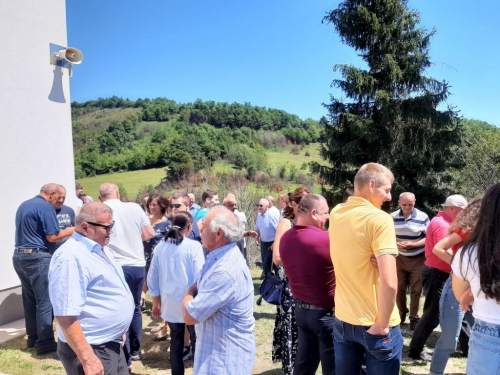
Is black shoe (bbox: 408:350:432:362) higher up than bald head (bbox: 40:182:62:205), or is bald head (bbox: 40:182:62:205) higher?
bald head (bbox: 40:182:62:205)

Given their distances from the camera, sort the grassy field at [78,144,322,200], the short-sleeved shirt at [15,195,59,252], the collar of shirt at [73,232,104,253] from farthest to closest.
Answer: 1. the grassy field at [78,144,322,200]
2. the short-sleeved shirt at [15,195,59,252]
3. the collar of shirt at [73,232,104,253]

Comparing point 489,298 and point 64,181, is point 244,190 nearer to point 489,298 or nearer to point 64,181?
point 64,181

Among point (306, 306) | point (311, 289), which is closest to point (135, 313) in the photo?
point (306, 306)

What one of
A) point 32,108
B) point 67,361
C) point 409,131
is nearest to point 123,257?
point 67,361

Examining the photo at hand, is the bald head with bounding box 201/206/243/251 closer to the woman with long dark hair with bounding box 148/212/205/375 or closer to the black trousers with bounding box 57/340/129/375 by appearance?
the black trousers with bounding box 57/340/129/375

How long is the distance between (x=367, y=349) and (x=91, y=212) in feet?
6.48

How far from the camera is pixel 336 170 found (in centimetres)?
1567

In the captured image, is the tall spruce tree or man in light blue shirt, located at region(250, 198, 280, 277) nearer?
man in light blue shirt, located at region(250, 198, 280, 277)

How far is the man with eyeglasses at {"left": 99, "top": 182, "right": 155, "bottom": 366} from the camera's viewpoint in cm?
425

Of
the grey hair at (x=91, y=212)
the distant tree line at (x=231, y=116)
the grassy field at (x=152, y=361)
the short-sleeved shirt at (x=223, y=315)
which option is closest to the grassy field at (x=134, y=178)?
the distant tree line at (x=231, y=116)

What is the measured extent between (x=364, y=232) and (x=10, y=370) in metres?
4.22

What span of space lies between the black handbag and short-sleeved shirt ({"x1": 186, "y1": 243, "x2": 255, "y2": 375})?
141 centimetres

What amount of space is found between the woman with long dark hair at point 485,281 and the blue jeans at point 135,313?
334 centimetres

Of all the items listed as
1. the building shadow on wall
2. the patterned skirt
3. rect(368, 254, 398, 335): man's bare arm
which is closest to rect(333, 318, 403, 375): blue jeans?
rect(368, 254, 398, 335): man's bare arm
